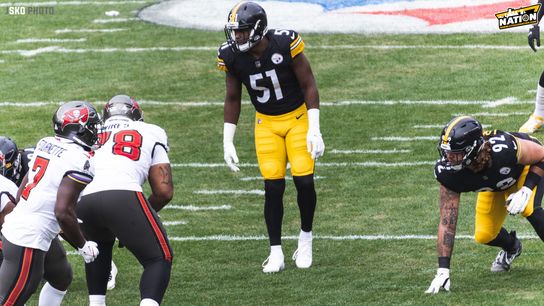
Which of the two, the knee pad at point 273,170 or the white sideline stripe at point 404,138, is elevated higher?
the knee pad at point 273,170

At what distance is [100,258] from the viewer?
736 cm

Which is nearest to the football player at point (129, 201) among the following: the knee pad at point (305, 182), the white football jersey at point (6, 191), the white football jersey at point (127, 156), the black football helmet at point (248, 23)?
the white football jersey at point (127, 156)

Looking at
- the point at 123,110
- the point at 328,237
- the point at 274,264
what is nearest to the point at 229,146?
the point at 274,264

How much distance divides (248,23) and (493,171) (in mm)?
2078

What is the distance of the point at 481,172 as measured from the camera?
25.5 feet

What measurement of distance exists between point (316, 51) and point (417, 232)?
6974 mm

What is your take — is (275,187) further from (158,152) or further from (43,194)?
(43,194)

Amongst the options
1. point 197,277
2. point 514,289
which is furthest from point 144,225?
point 514,289

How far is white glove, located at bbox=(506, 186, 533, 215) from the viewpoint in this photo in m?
7.59

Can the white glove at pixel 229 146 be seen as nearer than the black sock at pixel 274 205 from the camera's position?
No

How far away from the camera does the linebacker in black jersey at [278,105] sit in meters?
8.73

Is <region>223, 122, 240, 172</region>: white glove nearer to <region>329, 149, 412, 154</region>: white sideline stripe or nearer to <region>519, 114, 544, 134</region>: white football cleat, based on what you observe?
<region>329, 149, 412, 154</region>: white sideline stripe

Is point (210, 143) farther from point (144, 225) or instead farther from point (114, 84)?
point (144, 225)

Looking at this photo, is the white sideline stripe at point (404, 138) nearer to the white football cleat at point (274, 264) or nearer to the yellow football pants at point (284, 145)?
the yellow football pants at point (284, 145)
